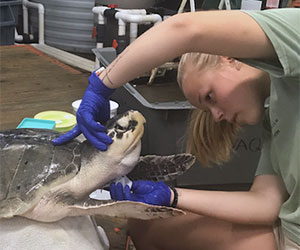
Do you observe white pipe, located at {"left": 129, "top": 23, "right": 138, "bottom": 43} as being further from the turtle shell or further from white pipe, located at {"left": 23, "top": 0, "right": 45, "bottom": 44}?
the turtle shell

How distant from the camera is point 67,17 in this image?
2.54 meters

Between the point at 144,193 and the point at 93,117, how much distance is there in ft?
0.57

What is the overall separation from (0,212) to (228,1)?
1199 mm

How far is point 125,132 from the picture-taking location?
0.71m

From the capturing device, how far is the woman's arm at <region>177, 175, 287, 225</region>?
32.3 inches

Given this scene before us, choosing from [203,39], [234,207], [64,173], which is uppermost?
[203,39]

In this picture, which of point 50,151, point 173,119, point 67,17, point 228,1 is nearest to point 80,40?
point 67,17

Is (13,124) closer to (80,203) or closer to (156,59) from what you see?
(80,203)

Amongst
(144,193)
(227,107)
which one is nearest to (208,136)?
(227,107)

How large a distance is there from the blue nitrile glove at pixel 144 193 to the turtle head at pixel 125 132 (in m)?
0.07

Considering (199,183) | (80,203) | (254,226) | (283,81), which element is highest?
(283,81)

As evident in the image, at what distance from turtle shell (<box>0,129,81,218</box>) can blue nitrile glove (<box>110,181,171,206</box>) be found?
0.09 metres

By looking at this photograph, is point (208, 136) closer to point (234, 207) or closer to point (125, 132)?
point (234, 207)

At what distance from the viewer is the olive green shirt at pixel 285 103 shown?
633mm
